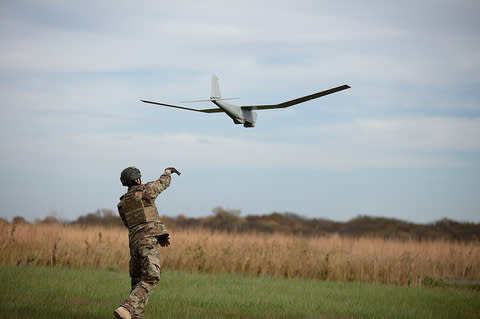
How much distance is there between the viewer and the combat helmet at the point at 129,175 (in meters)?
8.66

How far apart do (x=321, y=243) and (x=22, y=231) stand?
12.4 m

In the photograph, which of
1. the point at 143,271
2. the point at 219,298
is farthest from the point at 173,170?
the point at 219,298

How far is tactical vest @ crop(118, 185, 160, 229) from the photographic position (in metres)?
8.52

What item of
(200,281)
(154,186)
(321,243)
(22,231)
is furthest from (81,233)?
(154,186)

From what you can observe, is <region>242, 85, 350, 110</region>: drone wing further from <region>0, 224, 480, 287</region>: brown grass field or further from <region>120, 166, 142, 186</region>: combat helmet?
<region>0, 224, 480, 287</region>: brown grass field

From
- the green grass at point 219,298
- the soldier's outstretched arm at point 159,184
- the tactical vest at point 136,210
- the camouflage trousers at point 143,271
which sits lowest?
the green grass at point 219,298

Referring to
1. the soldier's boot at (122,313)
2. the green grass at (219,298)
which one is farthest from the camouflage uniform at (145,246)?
the green grass at (219,298)

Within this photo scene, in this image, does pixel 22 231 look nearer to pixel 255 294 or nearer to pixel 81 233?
pixel 81 233

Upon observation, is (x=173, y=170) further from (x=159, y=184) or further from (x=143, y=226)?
(x=143, y=226)

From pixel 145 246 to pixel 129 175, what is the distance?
3.96ft

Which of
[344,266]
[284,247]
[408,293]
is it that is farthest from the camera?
[284,247]

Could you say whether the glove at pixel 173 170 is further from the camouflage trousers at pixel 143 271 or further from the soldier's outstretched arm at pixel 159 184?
the camouflage trousers at pixel 143 271

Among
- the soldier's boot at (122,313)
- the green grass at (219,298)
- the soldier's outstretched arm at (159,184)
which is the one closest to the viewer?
the soldier's boot at (122,313)

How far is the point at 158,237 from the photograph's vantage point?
868 cm
